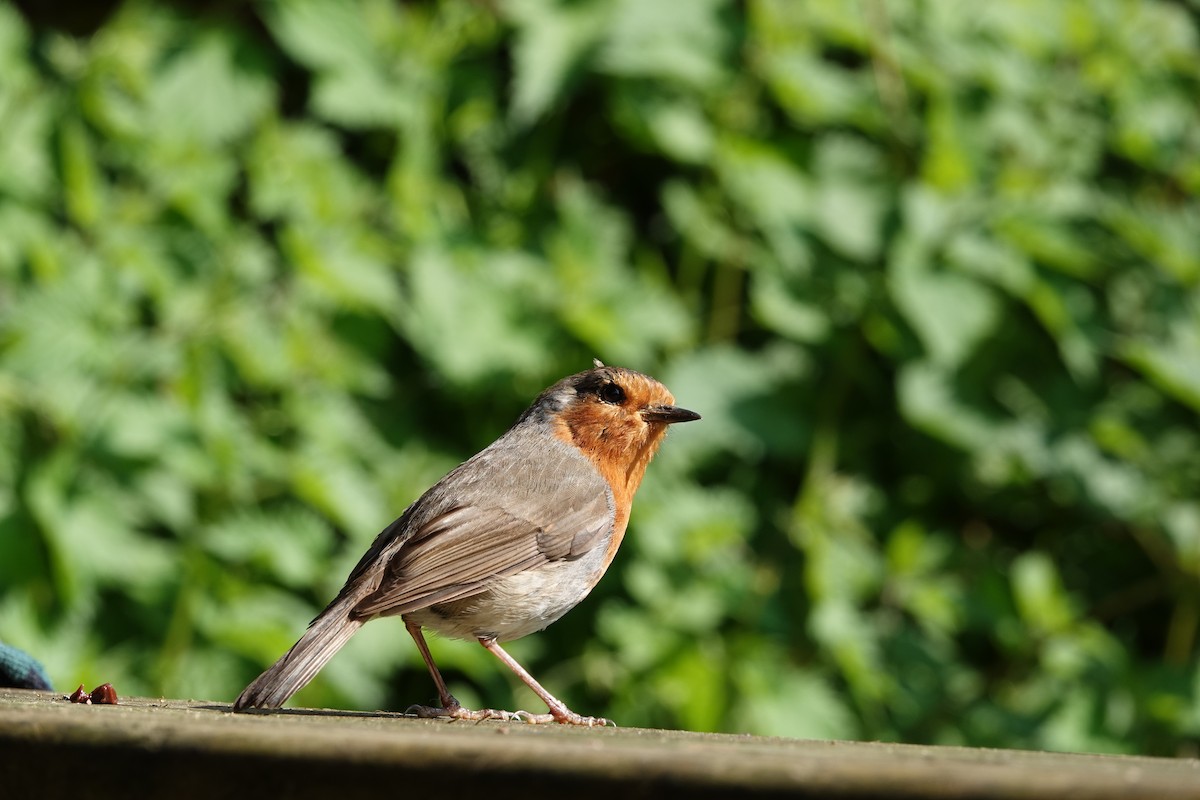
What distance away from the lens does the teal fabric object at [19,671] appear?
2438 mm

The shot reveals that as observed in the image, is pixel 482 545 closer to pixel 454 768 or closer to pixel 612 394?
pixel 612 394

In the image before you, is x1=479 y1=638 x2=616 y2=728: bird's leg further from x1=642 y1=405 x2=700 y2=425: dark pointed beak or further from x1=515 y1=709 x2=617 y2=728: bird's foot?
x1=642 y1=405 x2=700 y2=425: dark pointed beak

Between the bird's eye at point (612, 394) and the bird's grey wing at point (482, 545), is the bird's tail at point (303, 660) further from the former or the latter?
the bird's eye at point (612, 394)

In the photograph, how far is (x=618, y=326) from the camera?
3.90 metres

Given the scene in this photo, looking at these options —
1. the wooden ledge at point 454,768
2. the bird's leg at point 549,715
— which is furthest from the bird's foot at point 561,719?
the wooden ledge at point 454,768

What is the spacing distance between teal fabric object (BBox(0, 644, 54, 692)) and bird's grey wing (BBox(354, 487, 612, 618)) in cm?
55

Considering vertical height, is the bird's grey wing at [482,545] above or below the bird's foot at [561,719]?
above

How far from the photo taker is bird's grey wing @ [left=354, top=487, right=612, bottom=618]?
8.85ft

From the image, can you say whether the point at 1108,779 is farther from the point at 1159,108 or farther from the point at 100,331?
the point at 1159,108

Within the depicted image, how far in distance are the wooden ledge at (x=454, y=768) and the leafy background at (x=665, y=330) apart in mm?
2087

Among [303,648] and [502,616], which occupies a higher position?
[303,648]

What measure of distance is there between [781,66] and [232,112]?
1.54 metres

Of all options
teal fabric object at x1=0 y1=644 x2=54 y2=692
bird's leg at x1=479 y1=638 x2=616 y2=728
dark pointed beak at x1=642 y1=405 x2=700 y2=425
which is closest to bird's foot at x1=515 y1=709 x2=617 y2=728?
bird's leg at x1=479 y1=638 x2=616 y2=728

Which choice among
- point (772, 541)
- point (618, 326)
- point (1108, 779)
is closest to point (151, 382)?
point (618, 326)
